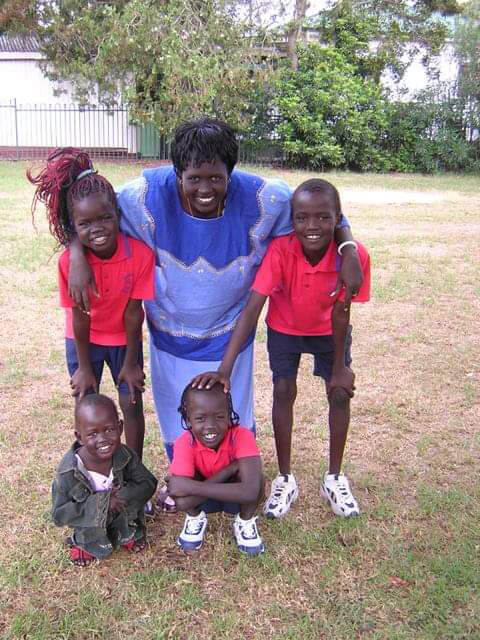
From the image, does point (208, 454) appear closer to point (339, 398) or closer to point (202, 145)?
point (339, 398)

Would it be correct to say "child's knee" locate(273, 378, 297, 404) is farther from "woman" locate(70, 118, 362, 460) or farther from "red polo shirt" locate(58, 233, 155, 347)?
"red polo shirt" locate(58, 233, 155, 347)

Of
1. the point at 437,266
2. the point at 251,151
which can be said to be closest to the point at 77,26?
the point at 251,151

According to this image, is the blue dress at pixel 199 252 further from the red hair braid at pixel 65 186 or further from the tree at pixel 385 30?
the tree at pixel 385 30

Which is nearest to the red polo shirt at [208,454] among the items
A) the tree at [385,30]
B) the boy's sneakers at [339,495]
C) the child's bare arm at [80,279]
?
the boy's sneakers at [339,495]

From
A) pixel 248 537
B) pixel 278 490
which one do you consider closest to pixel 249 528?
pixel 248 537

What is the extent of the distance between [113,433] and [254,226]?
984mm

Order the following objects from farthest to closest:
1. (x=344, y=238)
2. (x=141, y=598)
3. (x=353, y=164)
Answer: (x=353, y=164) < (x=344, y=238) < (x=141, y=598)

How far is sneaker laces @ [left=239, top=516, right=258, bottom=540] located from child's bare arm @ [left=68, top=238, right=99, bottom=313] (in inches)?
41.0

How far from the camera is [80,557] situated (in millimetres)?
2627

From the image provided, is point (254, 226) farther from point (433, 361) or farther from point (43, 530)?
point (433, 361)

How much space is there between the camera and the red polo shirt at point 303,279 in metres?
2.72

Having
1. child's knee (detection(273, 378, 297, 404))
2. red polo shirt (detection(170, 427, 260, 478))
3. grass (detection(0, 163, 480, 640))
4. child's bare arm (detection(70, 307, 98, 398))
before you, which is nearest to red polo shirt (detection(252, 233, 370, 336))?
child's knee (detection(273, 378, 297, 404))

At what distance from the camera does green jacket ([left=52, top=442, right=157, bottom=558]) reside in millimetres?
2549

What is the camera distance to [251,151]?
18.1 m
